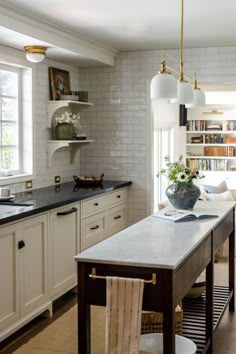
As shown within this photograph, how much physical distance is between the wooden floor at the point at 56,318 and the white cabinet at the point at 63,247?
15 centimetres

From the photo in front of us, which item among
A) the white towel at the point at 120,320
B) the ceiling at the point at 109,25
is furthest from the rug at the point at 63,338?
the ceiling at the point at 109,25

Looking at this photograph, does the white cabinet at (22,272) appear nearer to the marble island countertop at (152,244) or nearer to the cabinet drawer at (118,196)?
the marble island countertop at (152,244)

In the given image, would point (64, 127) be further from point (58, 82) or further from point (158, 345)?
point (158, 345)

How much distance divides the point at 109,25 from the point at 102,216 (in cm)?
192

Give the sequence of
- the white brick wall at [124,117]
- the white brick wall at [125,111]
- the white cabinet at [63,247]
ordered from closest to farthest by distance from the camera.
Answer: the white cabinet at [63,247]
the white brick wall at [125,111]
the white brick wall at [124,117]

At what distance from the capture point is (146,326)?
12.5ft

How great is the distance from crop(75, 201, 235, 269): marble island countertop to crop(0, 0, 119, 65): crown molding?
1.90 meters

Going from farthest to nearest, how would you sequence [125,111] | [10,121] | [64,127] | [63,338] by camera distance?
[125,111] → [64,127] → [10,121] → [63,338]

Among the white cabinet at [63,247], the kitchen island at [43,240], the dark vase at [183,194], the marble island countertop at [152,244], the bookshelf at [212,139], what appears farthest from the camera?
the bookshelf at [212,139]

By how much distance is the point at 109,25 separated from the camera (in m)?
5.00

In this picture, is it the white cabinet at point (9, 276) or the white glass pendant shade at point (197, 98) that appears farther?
the white glass pendant shade at point (197, 98)

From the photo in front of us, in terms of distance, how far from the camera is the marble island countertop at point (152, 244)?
2.79 meters

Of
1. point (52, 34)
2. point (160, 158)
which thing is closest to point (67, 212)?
point (52, 34)

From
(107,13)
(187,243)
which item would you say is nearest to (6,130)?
(107,13)
